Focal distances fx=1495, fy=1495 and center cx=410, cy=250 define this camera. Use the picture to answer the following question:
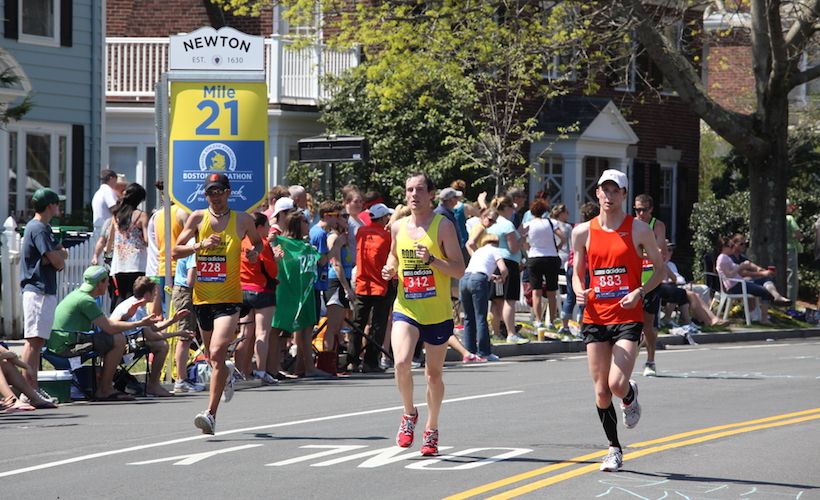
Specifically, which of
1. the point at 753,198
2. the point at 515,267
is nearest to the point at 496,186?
the point at 753,198

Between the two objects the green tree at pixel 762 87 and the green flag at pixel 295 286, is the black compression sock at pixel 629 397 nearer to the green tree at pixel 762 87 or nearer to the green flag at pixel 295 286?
the green flag at pixel 295 286

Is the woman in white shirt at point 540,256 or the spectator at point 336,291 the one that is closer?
the spectator at point 336,291

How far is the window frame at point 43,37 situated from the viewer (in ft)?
86.0

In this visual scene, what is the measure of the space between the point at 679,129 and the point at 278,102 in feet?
44.3

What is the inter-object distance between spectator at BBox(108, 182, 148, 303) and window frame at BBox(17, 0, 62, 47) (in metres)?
10.4

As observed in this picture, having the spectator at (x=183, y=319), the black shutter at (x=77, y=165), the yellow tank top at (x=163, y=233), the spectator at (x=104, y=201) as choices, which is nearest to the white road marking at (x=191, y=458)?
the spectator at (x=183, y=319)

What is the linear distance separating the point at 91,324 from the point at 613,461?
635 centimetres

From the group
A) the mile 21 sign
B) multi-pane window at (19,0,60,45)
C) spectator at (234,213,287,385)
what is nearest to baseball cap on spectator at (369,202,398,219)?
the mile 21 sign

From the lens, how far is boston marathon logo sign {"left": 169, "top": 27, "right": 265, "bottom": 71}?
53.7 feet

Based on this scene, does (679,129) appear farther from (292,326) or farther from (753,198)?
(292,326)

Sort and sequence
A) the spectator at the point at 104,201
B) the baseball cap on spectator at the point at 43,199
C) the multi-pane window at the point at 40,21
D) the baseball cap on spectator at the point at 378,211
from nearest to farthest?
the baseball cap on spectator at the point at 43,199 < the baseball cap on spectator at the point at 378,211 < the spectator at the point at 104,201 < the multi-pane window at the point at 40,21

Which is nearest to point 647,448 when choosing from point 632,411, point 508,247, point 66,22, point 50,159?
point 632,411

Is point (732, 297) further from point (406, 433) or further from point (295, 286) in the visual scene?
point (406, 433)

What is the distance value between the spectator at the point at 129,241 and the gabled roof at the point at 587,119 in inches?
698
